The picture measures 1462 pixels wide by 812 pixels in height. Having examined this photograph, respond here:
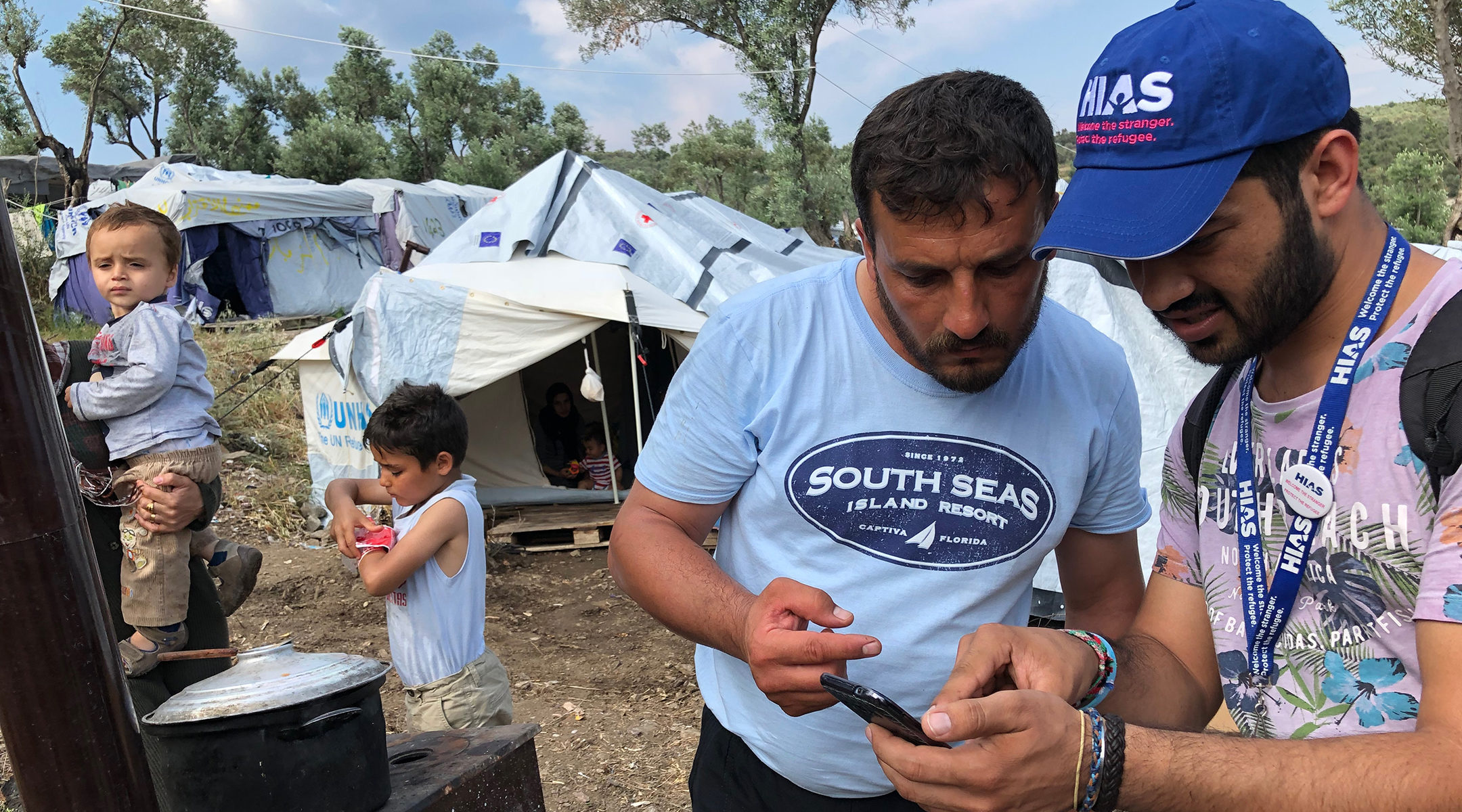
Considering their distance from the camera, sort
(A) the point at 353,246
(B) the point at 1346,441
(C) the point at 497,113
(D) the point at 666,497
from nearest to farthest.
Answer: (B) the point at 1346,441
(D) the point at 666,497
(A) the point at 353,246
(C) the point at 497,113

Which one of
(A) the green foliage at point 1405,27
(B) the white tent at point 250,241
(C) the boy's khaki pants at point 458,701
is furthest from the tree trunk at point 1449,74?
(B) the white tent at point 250,241

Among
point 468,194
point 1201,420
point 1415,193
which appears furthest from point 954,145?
point 1415,193

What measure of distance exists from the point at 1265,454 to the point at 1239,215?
0.39 m

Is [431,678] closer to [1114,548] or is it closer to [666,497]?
[666,497]

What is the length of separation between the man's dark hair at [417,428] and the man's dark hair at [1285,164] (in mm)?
2898

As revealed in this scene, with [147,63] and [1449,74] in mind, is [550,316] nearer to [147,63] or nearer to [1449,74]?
[1449,74]

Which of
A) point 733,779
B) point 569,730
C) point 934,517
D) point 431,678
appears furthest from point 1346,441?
point 569,730

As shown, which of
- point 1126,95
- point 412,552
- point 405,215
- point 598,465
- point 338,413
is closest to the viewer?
point 1126,95

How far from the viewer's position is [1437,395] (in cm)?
113

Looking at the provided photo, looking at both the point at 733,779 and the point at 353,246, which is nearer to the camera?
the point at 733,779

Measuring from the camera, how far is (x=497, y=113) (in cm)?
3853

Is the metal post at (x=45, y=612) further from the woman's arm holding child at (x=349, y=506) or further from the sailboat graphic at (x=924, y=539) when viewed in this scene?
the woman's arm holding child at (x=349, y=506)

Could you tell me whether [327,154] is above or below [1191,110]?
above

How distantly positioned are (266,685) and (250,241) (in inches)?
661
